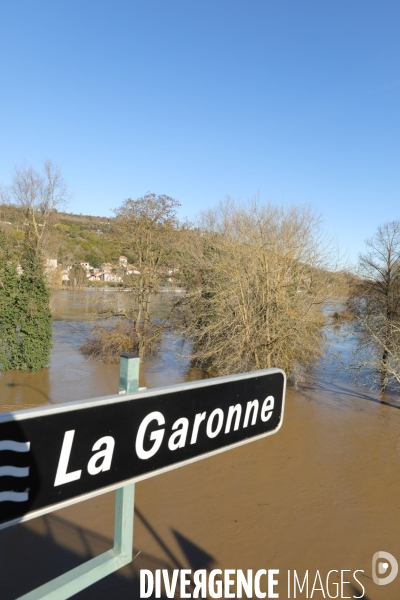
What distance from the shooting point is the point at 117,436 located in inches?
58.7

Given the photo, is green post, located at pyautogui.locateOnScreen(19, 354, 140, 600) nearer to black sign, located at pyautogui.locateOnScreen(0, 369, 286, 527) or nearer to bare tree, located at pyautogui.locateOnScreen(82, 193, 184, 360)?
black sign, located at pyautogui.locateOnScreen(0, 369, 286, 527)

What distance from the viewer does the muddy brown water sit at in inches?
314

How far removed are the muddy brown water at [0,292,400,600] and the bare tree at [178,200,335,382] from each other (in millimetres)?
3198

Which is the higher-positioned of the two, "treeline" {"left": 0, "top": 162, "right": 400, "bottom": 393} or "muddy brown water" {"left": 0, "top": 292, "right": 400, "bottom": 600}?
"treeline" {"left": 0, "top": 162, "right": 400, "bottom": 393}

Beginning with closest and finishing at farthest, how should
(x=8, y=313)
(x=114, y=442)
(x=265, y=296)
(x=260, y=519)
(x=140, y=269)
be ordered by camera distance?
(x=114, y=442)
(x=260, y=519)
(x=265, y=296)
(x=8, y=313)
(x=140, y=269)

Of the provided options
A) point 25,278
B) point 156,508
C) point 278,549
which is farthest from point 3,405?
point 278,549

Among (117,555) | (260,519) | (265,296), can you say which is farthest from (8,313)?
(117,555)

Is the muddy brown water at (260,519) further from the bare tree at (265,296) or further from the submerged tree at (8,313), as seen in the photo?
the submerged tree at (8,313)

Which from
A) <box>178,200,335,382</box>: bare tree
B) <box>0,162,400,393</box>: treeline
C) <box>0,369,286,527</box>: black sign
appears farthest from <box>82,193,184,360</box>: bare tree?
<box>0,369,286,527</box>: black sign

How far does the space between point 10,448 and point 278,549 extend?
9.21m

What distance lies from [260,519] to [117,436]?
31.8 ft

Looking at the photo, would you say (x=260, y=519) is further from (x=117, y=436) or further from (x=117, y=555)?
(x=117, y=436)

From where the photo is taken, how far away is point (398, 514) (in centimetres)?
1026

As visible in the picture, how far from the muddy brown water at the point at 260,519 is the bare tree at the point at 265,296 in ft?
10.5
